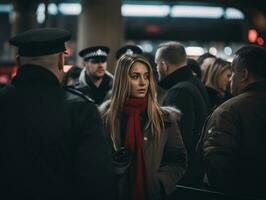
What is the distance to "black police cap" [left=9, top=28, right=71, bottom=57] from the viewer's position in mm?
3328

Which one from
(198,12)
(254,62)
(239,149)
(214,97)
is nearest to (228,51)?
(198,12)

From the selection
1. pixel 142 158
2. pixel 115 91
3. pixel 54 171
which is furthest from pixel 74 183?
pixel 115 91

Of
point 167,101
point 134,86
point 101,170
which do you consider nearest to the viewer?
Result: point 101,170

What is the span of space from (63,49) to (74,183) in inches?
29.8

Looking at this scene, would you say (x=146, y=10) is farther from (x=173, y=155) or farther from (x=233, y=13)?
(x=173, y=155)

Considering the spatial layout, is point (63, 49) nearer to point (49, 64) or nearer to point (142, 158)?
point (49, 64)

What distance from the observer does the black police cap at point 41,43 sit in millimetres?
3328

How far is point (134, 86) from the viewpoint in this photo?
4781 millimetres

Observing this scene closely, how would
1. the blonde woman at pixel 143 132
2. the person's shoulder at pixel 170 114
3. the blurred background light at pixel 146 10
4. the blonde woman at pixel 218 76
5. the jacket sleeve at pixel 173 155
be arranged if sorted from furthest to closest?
the blurred background light at pixel 146 10
the blonde woman at pixel 218 76
the person's shoulder at pixel 170 114
the jacket sleeve at pixel 173 155
the blonde woman at pixel 143 132

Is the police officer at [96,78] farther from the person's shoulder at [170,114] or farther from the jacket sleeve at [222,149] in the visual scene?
the jacket sleeve at [222,149]

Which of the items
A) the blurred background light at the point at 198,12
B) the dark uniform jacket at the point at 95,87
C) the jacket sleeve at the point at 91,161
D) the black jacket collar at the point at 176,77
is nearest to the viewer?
the jacket sleeve at the point at 91,161

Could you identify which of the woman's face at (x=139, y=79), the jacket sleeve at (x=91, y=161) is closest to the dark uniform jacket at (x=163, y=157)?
the woman's face at (x=139, y=79)

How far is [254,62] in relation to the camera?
4336mm

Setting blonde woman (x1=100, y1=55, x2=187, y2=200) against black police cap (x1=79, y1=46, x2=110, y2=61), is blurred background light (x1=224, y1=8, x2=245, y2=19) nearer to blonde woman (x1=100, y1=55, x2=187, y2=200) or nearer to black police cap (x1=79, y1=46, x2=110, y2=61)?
black police cap (x1=79, y1=46, x2=110, y2=61)
